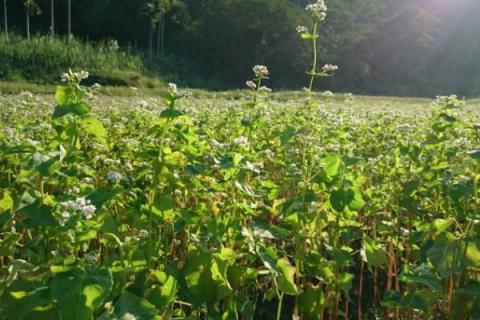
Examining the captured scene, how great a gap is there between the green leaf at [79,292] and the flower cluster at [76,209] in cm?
17

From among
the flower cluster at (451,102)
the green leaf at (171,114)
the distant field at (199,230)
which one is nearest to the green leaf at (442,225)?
the distant field at (199,230)

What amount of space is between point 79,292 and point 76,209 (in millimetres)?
242

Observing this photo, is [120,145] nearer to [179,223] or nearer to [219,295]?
[179,223]

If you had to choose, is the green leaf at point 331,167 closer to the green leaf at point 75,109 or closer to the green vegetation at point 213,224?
the green vegetation at point 213,224

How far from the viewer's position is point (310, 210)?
237 cm

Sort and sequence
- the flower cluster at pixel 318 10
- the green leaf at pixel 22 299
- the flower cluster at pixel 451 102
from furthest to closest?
the flower cluster at pixel 451 102
the flower cluster at pixel 318 10
the green leaf at pixel 22 299

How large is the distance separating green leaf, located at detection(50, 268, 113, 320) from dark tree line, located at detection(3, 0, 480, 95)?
34.9 metres

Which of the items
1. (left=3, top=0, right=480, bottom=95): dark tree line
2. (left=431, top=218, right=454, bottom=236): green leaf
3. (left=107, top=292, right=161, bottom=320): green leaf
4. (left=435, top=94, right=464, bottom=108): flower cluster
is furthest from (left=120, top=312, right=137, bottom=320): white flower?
(left=3, top=0, right=480, bottom=95): dark tree line

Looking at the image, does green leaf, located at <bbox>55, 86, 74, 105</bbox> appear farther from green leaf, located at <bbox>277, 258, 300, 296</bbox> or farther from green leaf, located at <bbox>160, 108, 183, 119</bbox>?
green leaf, located at <bbox>277, 258, 300, 296</bbox>

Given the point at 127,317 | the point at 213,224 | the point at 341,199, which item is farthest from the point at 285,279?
the point at 127,317

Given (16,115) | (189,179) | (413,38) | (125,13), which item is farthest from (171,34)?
(189,179)

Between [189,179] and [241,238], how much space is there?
70 centimetres

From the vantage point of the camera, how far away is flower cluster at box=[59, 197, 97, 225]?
1.51 m

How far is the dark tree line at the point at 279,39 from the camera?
40.0 meters
